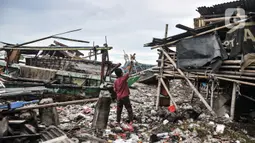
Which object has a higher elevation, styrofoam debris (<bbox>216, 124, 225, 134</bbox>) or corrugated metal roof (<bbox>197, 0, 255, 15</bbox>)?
corrugated metal roof (<bbox>197, 0, 255, 15</bbox>)

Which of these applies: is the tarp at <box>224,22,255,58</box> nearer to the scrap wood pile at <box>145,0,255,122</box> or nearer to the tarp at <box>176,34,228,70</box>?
the scrap wood pile at <box>145,0,255,122</box>

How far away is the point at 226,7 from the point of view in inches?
314

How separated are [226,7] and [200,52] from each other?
85.1 inches

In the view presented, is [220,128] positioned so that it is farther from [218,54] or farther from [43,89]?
→ [43,89]

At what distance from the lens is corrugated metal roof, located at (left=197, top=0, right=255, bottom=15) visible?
23.2 ft

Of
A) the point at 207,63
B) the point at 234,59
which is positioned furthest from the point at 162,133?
the point at 234,59

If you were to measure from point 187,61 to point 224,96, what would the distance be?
1.97 m

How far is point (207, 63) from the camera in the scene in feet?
23.7

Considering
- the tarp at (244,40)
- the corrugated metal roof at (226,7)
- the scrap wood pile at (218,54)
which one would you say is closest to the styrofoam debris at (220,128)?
the scrap wood pile at (218,54)

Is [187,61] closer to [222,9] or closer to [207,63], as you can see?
[207,63]

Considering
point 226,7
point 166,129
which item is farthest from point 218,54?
point 166,129

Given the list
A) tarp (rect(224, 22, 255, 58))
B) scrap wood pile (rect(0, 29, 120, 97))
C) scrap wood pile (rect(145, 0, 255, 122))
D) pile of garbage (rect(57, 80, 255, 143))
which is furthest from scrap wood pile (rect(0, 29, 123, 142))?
tarp (rect(224, 22, 255, 58))

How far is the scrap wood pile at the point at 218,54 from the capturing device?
21.2ft

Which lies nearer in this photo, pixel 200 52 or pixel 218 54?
pixel 218 54
